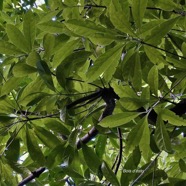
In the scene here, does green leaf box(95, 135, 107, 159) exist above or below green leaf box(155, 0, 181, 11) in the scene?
below

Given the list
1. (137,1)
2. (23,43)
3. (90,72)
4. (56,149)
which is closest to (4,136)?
(56,149)

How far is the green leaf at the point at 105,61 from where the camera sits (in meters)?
0.74

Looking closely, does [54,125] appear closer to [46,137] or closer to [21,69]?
[46,137]

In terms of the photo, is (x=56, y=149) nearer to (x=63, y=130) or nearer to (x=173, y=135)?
(x=63, y=130)

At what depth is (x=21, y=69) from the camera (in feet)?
2.88

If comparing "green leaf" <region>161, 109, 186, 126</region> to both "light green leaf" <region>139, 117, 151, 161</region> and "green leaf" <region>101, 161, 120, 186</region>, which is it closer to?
"light green leaf" <region>139, 117, 151, 161</region>

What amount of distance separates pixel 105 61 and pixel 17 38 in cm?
25

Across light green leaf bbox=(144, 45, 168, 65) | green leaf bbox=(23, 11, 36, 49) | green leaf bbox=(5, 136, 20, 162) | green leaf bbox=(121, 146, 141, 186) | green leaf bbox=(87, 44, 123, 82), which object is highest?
green leaf bbox=(23, 11, 36, 49)

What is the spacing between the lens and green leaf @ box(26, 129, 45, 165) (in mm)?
976

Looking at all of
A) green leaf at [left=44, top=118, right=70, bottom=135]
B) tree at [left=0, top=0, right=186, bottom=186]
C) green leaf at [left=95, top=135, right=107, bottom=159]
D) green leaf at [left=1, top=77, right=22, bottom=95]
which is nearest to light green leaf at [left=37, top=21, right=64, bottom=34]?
tree at [left=0, top=0, right=186, bottom=186]

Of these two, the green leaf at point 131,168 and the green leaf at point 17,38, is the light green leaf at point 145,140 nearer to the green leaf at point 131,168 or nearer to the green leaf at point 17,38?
the green leaf at point 131,168

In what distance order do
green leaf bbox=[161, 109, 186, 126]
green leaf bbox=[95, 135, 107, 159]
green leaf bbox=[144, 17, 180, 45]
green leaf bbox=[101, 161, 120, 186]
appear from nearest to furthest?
1. green leaf bbox=[144, 17, 180, 45]
2. green leaf bbox=[161, 109, 186, 126]
3. green leaf bbox=[101, 161, 120, 186]
4. green leaf bbox=[95, 135, 107, 159]

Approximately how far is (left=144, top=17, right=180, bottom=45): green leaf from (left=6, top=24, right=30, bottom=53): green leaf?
0.32 metres

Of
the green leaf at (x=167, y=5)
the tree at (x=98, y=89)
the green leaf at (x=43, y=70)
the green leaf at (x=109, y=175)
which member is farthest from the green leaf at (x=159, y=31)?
the green leaf at (x=109, y=175)
